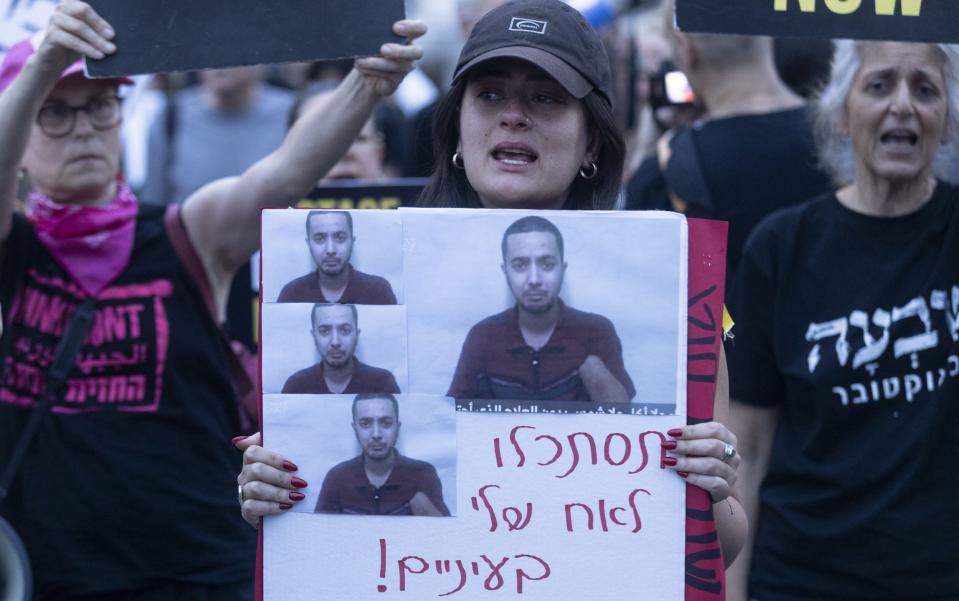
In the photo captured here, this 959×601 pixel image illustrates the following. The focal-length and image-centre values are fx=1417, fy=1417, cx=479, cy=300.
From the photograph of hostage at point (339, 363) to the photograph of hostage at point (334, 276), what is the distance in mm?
21

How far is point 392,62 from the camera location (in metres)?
3.00

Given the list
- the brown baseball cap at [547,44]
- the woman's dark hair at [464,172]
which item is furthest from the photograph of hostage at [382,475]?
the brown baseball cap at [547,44]

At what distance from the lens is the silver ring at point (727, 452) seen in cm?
219

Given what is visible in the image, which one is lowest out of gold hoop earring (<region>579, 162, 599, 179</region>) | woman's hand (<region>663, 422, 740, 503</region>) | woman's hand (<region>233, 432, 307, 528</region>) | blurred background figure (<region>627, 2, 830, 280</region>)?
woman's hand (<region>233, 432, 307, 528</region>)

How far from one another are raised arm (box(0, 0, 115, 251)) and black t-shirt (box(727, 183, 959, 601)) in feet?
5.18

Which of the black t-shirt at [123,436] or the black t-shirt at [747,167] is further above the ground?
the black t-shirt at [747,167]

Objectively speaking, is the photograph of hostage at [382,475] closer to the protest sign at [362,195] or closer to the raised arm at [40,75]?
the raised arm at [40,75]

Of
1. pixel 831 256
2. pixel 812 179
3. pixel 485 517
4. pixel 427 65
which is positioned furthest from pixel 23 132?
pixel 427 65

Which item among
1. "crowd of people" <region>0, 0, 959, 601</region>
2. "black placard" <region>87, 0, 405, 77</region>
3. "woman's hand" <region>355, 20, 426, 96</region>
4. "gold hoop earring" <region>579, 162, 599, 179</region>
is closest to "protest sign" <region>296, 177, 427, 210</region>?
"crowd of people" <region>0, 0, 959, 601</region>

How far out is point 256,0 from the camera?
293cm

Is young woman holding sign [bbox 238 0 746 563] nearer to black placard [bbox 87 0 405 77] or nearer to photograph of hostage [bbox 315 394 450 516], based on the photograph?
photograph of hostage [bbox 315 394 450 516]

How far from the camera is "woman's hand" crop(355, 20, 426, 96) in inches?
116

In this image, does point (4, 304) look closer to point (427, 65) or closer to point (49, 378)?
point (49, 378)

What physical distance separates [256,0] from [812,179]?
1942mm
